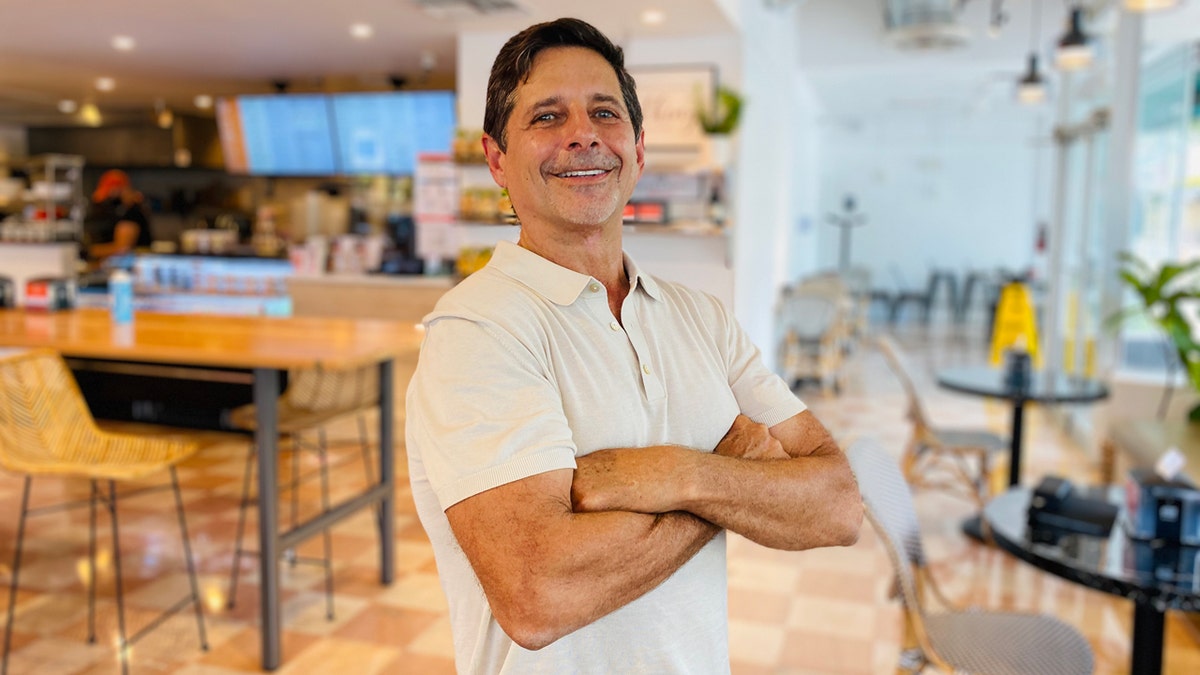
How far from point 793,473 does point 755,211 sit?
552 centimetres

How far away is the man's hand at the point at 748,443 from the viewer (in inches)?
47.2

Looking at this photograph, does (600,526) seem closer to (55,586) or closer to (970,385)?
(55,586)

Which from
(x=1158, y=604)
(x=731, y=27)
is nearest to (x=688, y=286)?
(x=1158, y=604)

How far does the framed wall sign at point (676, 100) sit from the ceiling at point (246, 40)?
230 millimetres

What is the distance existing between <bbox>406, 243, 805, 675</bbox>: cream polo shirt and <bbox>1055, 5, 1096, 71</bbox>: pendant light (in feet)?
18.2

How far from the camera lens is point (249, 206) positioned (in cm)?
988

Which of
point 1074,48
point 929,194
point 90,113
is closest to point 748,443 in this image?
point 1074,48

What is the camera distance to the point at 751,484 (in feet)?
3.68

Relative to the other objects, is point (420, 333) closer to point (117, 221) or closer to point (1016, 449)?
point (1016, 449)

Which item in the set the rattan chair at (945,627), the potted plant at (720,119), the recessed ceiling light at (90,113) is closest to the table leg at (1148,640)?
the rattan chair at (945,627)

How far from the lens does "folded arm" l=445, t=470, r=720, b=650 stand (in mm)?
982

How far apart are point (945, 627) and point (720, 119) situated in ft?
11.4

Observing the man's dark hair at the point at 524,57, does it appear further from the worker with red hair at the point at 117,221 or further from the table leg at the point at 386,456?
the worker with red hair at the point at 117,221

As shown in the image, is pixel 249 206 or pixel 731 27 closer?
pixel 731 27
